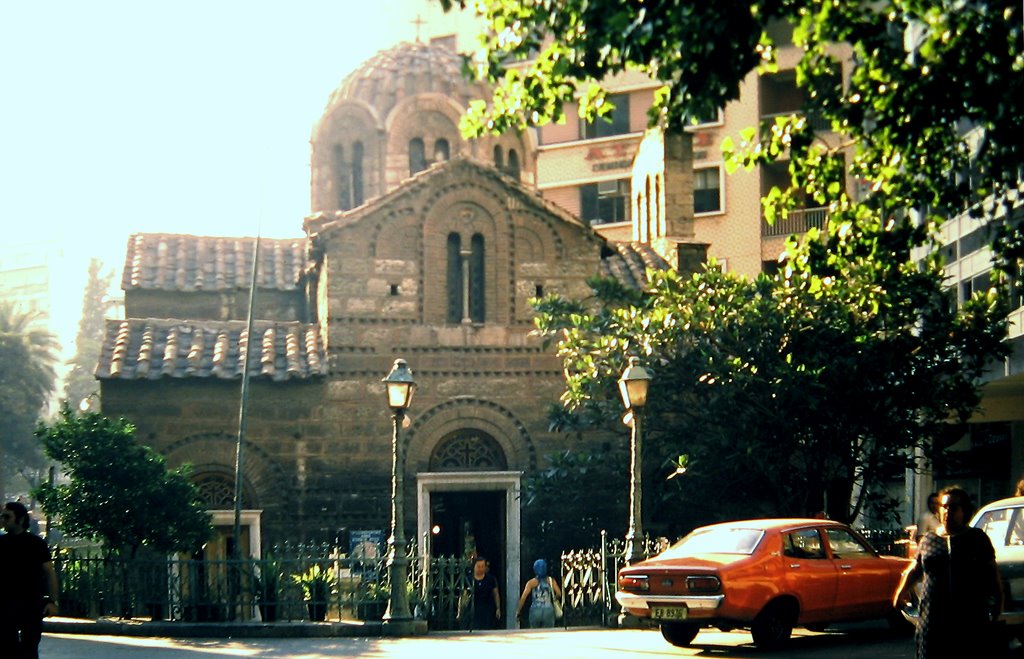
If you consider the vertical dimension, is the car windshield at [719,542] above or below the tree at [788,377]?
below

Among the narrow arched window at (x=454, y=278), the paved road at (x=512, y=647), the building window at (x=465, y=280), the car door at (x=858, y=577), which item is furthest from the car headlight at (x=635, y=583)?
the narrow arched window at (x=454, y=278)

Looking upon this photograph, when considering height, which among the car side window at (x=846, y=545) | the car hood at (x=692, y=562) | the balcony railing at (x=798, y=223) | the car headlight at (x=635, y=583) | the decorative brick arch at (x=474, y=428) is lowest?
the car headlight at (x=635, y=583)

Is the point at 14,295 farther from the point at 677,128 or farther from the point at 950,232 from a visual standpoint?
the point at 677,128

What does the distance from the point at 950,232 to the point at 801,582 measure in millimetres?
11620

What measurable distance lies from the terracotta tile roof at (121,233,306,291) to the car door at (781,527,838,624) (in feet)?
55.3

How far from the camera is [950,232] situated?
2608cm

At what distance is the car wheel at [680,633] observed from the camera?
16.6m

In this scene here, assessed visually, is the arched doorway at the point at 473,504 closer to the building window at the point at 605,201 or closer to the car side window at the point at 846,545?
the car side window at the point at 846,545

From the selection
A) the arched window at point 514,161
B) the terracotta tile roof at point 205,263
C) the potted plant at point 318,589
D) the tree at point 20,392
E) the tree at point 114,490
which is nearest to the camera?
the potted plant at point 318,589

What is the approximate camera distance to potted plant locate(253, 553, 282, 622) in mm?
21188

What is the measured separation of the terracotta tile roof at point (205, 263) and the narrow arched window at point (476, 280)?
4311mm

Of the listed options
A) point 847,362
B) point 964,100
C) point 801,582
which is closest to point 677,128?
point 964,100

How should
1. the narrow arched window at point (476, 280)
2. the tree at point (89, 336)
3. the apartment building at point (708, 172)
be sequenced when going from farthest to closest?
the tree at point (89, 336) → the apartment building at point (708, 172) → the narrow arched window at point (476, 280)

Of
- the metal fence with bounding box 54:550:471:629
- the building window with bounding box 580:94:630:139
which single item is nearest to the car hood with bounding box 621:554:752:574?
the metal fence with bounding box 54:550:471:629
